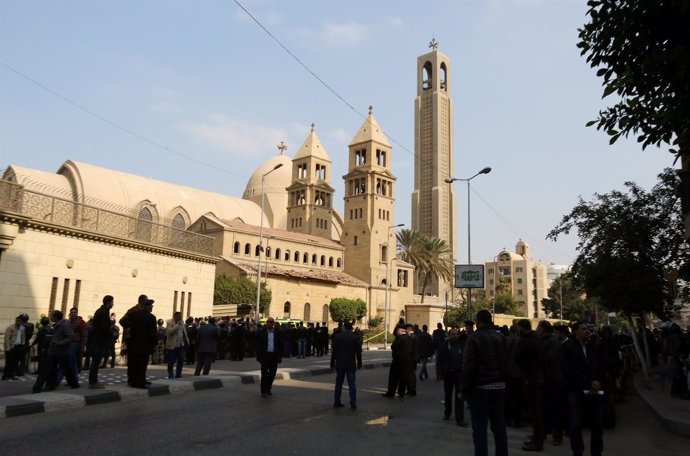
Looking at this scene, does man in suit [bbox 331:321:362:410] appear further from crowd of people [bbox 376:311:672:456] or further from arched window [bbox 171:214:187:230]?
arched window [bbox 171:214:187:230]

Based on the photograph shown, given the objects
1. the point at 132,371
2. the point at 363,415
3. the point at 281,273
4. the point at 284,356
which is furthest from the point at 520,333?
the point at 281,273

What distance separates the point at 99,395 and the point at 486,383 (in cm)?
728

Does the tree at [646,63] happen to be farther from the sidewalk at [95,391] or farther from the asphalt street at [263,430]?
the sidewalk at [95,391]

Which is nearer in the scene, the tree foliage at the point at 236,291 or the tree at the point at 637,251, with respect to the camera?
the tree at the point at 637,251

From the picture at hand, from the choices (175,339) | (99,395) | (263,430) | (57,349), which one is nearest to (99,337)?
(57,349)

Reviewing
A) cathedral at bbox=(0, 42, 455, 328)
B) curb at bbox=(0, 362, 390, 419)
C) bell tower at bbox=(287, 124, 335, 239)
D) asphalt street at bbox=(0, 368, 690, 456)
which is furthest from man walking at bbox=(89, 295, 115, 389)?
bell tower at bbox=(287, 124, 335, 239)

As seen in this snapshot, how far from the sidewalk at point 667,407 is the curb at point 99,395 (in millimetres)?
9094

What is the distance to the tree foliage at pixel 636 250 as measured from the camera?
17.0 meters

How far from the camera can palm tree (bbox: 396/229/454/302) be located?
2591 inches

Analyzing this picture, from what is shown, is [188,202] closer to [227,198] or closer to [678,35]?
[227,198]

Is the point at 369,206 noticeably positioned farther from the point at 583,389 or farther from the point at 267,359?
the point at 583,389

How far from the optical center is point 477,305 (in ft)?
208

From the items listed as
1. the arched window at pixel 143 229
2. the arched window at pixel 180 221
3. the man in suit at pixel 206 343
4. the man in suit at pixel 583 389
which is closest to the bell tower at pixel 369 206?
the arched window at pixel 180 221

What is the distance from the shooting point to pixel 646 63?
638 centimetres
